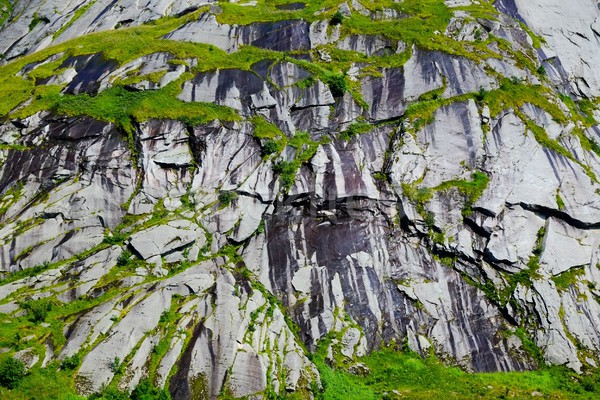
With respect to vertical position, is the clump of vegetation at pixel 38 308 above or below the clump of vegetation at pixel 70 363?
above

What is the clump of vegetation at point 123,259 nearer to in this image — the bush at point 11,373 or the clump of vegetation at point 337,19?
the bush at point 11,373

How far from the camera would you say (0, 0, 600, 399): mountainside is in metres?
21.8

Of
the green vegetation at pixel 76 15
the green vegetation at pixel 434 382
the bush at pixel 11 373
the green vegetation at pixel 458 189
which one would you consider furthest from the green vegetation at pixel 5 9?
the green vegetation at pixel 434 382

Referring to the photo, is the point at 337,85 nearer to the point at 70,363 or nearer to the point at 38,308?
the point at 38,308

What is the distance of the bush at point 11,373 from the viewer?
1834 centimetres

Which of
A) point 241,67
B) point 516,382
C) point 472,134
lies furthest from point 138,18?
point 516,382

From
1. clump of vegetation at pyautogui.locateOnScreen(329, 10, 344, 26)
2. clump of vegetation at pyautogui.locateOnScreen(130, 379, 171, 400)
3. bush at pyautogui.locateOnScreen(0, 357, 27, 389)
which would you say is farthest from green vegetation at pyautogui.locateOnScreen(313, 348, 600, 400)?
clump of vegetation at pyautogui.locateOnScreen(329, 10, 344, 26)

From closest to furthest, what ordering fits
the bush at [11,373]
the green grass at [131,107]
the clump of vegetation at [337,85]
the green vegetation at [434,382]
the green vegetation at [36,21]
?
the bush at [11,373], the green vegetation at [434,382], the green grass at [131,107], the clump of vegetation at [337,85], the green vegetation at [36,21]

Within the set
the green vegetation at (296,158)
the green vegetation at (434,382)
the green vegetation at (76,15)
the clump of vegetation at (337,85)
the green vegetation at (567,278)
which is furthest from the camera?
the green vegetation at (76,15)

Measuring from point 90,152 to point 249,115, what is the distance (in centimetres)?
1013

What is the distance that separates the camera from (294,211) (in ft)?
90.5

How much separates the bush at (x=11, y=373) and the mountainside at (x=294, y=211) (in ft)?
2.20

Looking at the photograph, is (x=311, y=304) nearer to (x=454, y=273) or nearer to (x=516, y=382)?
(x=454, y=273)

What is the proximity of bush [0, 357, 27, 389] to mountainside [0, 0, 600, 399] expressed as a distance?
67cm
